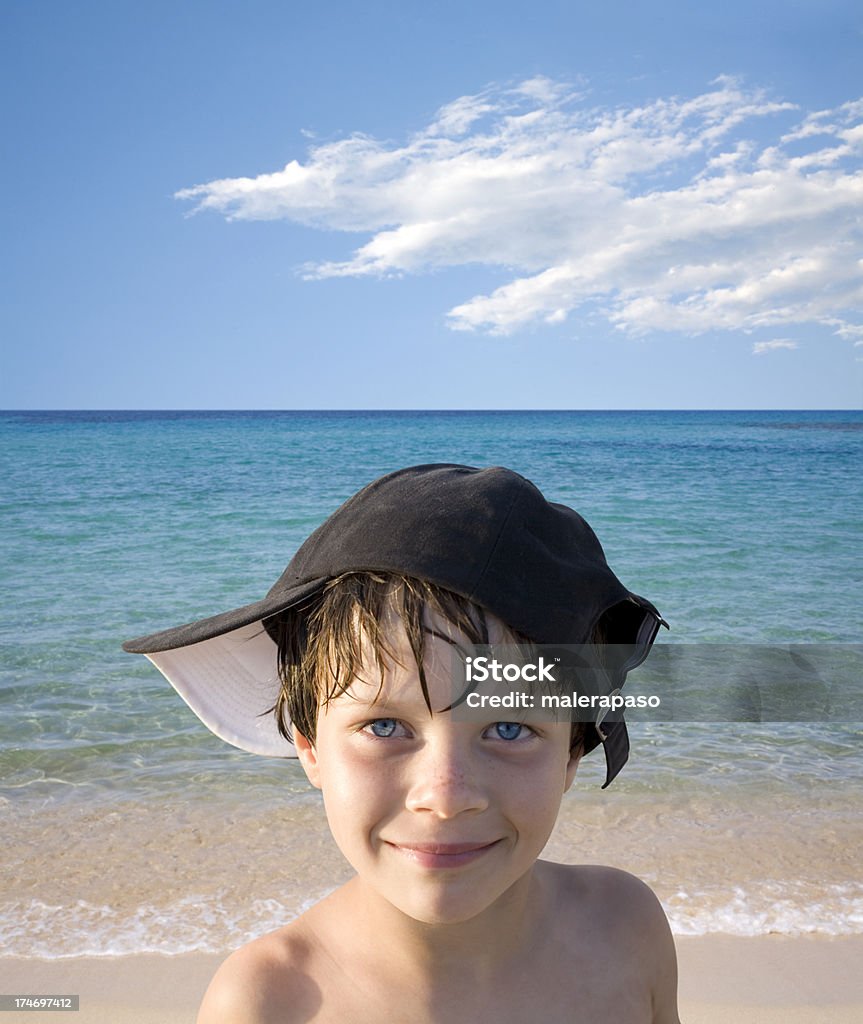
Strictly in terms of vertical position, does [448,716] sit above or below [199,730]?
above

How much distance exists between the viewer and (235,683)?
56.1 inches

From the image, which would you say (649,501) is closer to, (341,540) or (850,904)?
(850,904)

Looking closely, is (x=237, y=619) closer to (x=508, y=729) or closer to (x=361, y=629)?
(x=361, y=629)

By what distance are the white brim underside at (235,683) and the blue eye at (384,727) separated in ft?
0.96

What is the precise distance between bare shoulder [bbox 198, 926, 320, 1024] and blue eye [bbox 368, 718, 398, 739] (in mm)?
400

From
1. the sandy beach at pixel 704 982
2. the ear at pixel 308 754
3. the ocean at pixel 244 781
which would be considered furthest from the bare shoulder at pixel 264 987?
the ocean at pixel 244 781

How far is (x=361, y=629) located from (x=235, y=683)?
0.34 metres

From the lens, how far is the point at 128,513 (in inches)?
547

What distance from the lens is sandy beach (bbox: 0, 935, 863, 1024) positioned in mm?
2379

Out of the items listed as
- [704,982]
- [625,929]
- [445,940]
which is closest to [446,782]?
[445,940]

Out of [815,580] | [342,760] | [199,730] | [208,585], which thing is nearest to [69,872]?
[199,730]

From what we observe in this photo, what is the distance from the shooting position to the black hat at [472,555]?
1071 millimetres

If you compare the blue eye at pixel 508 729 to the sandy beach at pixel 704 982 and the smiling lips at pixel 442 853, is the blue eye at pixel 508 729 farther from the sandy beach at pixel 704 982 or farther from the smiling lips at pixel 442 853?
the sandy beach at pixel 704 982

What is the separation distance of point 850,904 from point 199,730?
296 cm
